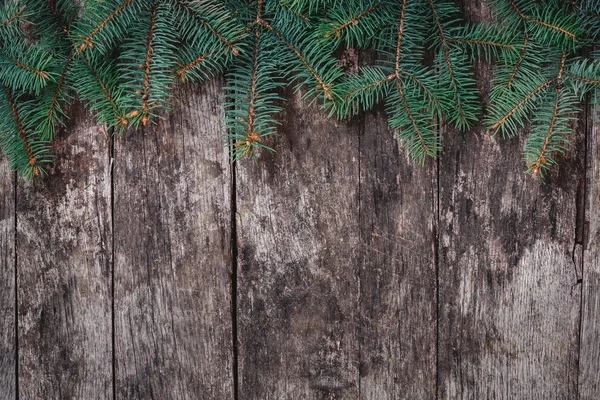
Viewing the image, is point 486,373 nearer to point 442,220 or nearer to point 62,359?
point 442,220

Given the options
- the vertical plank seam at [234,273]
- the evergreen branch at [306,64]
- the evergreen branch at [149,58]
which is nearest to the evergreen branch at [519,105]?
the evergreen branch at [306,64]

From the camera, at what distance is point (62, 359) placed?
43.1 inches

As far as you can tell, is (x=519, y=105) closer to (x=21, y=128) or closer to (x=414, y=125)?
(x=414, y=125)

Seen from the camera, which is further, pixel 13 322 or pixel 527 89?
pixel 13 322

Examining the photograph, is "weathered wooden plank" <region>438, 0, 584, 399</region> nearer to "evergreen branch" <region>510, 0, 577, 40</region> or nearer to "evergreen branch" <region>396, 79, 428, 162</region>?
"evergreen branch" <region>396, 79, 428, 162</region>

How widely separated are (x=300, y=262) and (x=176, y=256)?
27cm

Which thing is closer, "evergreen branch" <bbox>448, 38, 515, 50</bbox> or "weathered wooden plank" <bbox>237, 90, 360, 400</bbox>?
"evergreen branch" <bbox>448, 38, 515, 50</bbox>

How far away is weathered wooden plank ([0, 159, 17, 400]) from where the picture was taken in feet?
3.53

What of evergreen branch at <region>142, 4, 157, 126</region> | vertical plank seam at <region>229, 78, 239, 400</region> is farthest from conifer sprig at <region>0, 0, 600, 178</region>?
vertical plank seam at <region>229, 78, 239, 400</region>

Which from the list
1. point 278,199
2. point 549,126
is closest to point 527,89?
point 549,126

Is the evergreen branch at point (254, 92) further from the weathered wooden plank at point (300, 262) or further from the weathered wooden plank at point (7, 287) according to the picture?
the weathered wooden plank at point (7, 287)

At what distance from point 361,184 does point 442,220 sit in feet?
0.62

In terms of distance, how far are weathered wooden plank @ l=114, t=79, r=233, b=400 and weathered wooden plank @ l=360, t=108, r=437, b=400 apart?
0.30m

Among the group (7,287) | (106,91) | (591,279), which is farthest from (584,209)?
(7,287)
